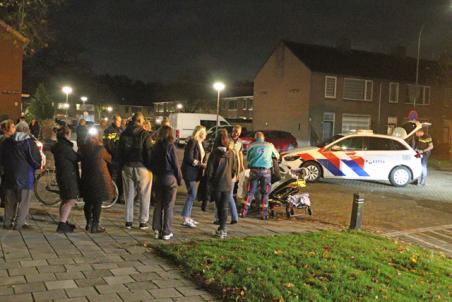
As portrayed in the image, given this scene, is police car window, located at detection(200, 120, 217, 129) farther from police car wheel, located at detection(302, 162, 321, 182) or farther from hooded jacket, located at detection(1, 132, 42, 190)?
hooded jacket, located at detection(1, 132, 42, 190)

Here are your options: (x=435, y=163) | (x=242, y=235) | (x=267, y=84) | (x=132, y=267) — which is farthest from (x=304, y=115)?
(x=132, y=267)

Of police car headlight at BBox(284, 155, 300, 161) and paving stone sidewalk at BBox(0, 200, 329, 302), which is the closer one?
paving stone sidewalk at BBox(0, 200, 329, 302)

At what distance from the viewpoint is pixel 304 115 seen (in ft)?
123

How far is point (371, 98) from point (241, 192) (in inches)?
1241

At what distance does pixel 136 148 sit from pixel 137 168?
35 cm

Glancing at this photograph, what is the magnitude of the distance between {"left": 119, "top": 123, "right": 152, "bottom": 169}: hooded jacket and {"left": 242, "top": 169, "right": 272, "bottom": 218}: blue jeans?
240 cm

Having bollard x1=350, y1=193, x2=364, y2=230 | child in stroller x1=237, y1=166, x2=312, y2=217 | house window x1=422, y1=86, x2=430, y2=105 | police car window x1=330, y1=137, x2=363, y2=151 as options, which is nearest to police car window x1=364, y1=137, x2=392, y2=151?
police car window x1=330, y1=137, x2=363, y2=151

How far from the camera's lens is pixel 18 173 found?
7.79 metres

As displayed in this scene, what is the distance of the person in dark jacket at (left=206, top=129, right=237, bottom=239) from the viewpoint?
790 cm

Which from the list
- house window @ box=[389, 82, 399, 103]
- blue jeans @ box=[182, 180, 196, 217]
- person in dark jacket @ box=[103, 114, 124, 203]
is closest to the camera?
blue jeans @ box=[182, 180, 196, 217]

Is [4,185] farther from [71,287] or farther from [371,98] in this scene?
[371,98]

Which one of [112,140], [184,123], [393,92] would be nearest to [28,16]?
[112,140]

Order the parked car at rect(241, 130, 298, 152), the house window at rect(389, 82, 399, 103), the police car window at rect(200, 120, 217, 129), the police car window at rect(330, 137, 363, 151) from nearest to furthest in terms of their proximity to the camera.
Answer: the police car window at rect(330, 137, 363, 151)
the parked car at rect(241, 130, 298, 152)
the police car window at rect(200, 120, 217, 129)
the house window at rect(389, 82, 399, 103)

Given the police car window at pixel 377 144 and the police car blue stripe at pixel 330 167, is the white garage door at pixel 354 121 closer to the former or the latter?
the police car window at pixel 377 144
